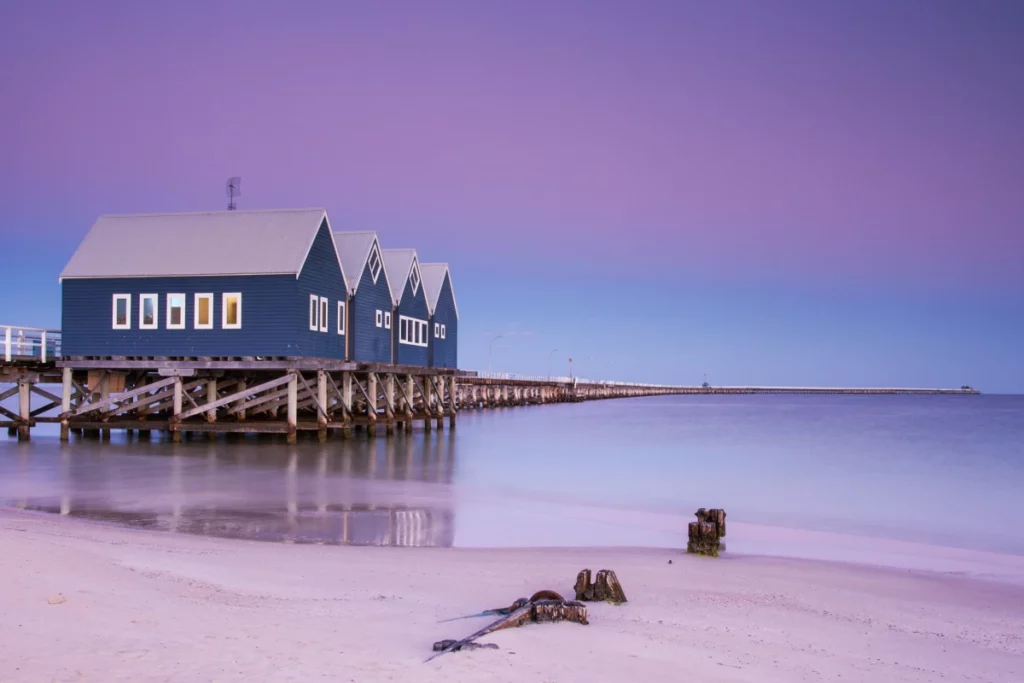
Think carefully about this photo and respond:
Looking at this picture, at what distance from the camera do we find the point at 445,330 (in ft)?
165

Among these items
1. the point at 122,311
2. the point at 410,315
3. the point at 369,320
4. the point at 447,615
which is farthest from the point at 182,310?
the point at 447,615

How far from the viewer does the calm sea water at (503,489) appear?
50.6ft

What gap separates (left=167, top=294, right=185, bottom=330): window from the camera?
31109 mm

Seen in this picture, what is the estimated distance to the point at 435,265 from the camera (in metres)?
49.2

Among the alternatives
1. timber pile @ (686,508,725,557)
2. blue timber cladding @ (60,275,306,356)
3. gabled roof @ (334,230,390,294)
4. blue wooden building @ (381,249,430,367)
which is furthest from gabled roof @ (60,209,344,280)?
timber pile @ (686,508,725,557)

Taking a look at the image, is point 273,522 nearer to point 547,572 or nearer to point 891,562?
point 547,572

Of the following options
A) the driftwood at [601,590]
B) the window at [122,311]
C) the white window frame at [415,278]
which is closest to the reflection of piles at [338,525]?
the driftwood at [601,590]

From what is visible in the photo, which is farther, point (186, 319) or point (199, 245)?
point (199, 245)

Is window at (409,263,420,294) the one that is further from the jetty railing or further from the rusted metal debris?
the rusted metal debris

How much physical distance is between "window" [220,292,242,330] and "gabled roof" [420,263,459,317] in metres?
17.3

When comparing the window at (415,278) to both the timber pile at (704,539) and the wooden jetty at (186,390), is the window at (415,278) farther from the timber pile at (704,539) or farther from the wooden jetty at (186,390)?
the timber pile at (704,539)

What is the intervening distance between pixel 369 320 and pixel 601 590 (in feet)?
97.0

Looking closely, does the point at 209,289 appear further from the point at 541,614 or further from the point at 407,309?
the point at 541,614

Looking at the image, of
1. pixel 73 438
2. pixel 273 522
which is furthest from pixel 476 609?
pixel 73 438
